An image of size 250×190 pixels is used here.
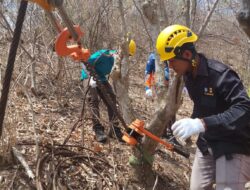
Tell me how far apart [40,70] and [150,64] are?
2911 mm

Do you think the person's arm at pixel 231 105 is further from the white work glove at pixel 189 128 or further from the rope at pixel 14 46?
the rope at pixel 14 46

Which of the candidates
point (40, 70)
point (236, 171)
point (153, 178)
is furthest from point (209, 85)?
point (40, 70)

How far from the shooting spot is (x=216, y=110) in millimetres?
2955

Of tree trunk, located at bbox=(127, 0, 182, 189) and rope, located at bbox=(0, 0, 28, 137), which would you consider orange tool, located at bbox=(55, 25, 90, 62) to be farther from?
tree trunk, located at bbox=(127, 0, 182, 189)

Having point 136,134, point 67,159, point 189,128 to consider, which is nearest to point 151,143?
point 136,134

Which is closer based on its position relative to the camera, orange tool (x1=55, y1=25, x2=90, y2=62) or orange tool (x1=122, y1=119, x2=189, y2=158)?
orange tool (x1=55, y1=25, x2=90, y2=62)

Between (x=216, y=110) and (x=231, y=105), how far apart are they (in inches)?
7.0

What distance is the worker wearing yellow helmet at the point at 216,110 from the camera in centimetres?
272

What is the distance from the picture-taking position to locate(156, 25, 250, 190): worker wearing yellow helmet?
2.72 meters

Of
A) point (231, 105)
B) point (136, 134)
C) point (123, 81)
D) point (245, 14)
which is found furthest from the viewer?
point (123, 81)

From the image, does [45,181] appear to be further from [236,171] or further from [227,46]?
[227,46]

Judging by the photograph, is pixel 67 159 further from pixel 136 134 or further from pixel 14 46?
pixel 14 46

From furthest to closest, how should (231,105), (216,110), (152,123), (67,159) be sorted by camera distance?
(67,159) < (152,123) < (216,110) < (231,105)

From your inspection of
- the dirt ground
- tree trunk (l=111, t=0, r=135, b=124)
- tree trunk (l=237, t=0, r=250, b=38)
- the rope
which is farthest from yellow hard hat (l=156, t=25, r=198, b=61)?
the dirt ground
